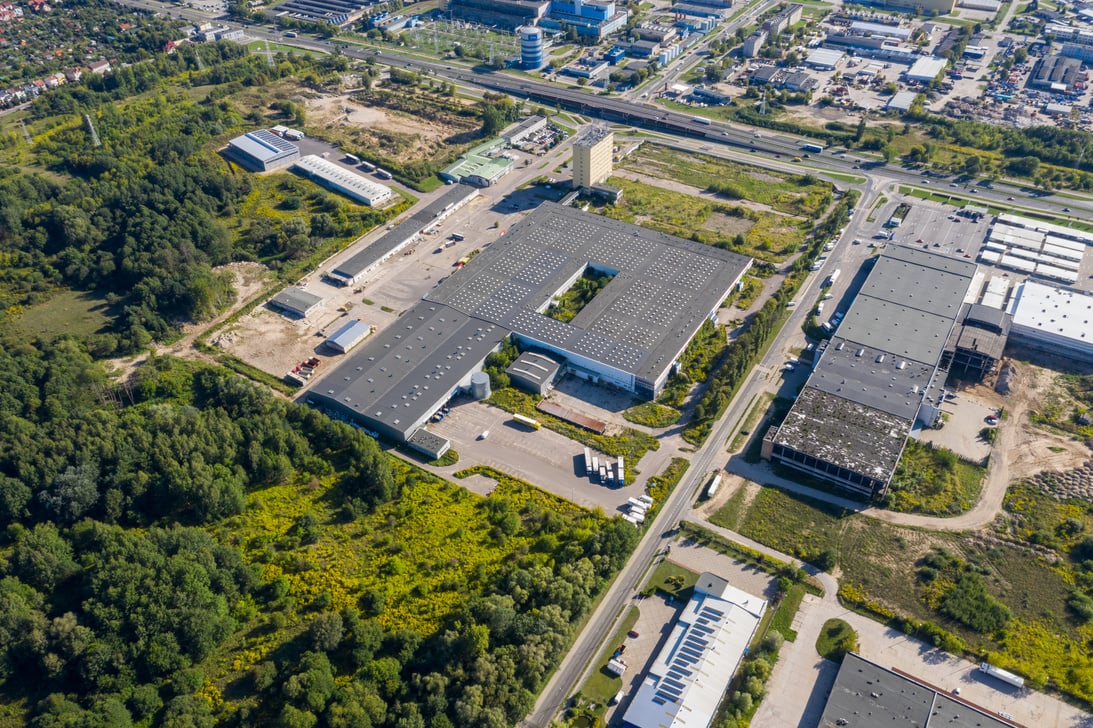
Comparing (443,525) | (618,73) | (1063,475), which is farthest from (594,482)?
(618,73)

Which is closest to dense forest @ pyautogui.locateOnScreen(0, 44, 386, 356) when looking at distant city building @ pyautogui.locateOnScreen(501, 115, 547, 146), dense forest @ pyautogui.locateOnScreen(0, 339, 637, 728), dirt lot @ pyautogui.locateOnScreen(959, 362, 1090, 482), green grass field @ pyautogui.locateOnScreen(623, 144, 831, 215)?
dense forest @ pyautogui.locateOnScreen(0, 339, 637, 728)

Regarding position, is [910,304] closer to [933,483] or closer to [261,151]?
[933,483]

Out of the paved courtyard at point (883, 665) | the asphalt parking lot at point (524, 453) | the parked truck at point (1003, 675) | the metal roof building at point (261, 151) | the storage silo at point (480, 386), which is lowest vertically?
the paved courtyard at point (883, 665)

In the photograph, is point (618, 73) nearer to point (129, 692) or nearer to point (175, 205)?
point (175, 205)

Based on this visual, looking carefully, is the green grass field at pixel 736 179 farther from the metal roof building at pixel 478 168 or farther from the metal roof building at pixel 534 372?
the metal roof building at pixel 534 372

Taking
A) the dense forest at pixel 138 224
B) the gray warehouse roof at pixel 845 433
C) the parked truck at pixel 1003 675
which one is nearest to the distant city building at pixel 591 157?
the dense forest at pixel 138 224

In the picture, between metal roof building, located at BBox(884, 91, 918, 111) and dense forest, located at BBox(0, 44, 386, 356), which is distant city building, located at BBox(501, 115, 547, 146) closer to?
dense forest, located at BBox(0, 44, 386, 356)
